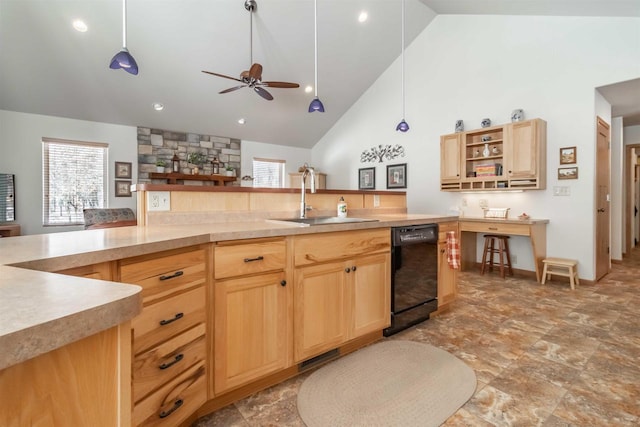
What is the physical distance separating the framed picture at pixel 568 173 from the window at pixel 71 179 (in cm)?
746

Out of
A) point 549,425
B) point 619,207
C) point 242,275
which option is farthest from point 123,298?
point 619,207

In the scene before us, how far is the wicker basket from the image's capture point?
4.38m

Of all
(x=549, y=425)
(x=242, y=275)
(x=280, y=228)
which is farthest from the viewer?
(x=280, y=228)

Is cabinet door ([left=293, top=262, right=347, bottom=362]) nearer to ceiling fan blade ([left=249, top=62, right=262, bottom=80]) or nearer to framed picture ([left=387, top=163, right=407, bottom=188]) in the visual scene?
ceiling fan blade ([left=249, top=62, right=262, bottom=80])

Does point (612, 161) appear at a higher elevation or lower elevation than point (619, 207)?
higher

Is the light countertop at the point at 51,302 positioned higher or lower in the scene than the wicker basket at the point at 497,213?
lower

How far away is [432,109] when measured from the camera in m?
5.39

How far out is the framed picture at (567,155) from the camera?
3889mm

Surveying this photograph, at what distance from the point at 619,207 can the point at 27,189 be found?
9.86m

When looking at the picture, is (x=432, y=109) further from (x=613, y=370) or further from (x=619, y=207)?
(x=613, y=370)

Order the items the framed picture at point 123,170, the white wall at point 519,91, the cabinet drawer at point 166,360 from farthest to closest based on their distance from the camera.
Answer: the framed picture at point 123,170
the white wall at point 519,91
the cabinet drawer at point 166,360

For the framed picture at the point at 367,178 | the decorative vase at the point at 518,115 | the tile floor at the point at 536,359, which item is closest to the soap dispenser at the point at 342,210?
the tile floor at the point at 536,359

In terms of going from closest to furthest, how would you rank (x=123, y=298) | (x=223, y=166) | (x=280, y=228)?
(x=123, y=298) < (x=280, y=228) < (x=223, y=166)

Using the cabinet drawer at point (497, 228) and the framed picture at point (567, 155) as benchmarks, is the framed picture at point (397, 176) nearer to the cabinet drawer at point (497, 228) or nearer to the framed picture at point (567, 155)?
the cabinet drawer at point (497, 228)
